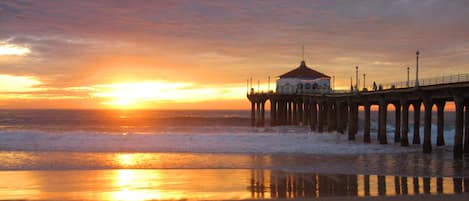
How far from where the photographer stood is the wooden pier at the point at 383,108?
2616cm

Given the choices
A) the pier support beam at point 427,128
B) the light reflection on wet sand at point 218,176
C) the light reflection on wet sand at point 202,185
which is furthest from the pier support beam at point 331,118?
the light reflection on wet sand at point 202,185

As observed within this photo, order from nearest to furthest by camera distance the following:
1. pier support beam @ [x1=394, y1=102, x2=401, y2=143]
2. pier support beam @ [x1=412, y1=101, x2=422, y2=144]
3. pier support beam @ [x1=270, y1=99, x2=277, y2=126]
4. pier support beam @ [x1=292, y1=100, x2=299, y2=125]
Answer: pier support beam @ [x1=412, y1=101, x2=422, y2=144] → pier support beam @ [x1=394, y1=102, x2=401, y2=143] → pier support beam @ [x1=292, y1=100, x2=299, y2=125] → pier support beam @ [x1=270, y1=99, x2=277, y2=126]

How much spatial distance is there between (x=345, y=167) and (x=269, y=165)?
9.85 feet

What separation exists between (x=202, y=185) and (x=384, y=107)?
20.4 metres

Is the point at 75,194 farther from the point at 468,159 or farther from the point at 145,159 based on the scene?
the point at 468,159

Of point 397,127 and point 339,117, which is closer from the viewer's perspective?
point 397,127

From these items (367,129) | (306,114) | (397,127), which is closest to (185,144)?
(367,129)

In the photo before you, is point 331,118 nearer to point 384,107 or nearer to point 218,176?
point 384,107

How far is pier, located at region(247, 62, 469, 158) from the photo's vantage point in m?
26.2

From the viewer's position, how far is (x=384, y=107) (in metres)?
34.6

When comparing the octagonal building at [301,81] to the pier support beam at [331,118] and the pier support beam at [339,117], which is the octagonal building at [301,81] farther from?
the pier support beam at [339,117]

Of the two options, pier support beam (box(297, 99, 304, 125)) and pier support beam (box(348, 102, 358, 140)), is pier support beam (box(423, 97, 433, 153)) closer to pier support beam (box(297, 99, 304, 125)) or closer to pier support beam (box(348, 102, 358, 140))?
pier support beam (box(348, 102, 358, 140))

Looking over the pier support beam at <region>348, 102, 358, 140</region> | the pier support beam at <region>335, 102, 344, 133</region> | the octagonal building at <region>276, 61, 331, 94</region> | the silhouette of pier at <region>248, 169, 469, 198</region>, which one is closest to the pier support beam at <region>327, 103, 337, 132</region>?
the pier support beam at <region>335, 102, 344, 133</region>

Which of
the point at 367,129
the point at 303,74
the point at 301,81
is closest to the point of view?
the point at 367,129
